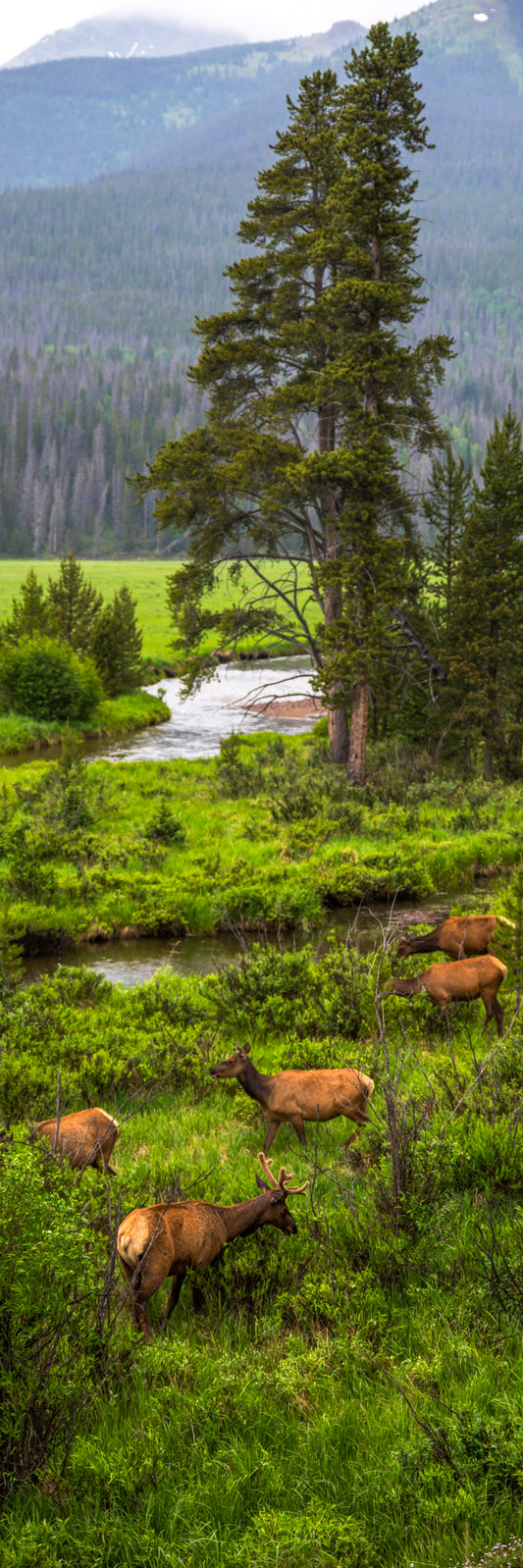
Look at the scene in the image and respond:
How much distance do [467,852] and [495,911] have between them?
19.1ft

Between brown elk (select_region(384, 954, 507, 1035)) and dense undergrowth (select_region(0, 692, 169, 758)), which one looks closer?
brown elk (select_region(384, 954, 507, 1035))

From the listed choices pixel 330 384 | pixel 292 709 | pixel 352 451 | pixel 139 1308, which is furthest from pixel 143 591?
pixel 139 1308

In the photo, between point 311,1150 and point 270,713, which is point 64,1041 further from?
point 270,713

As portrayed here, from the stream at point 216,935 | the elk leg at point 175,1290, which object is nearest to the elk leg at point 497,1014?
the stream at point 216,935

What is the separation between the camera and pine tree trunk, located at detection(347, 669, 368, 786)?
20.7m

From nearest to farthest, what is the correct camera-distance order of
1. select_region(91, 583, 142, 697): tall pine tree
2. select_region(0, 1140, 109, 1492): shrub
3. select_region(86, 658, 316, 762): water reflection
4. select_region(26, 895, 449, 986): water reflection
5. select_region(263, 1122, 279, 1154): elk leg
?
select_region(0, 1140, 109, 1492): shrub → select_region(263, 1122, 279, 1154): elk leg → select_region(26, 895, 449, 986): water reflection → select_region(86, 658, 316, 762): water reflection → select_region(91, 583, 142, 697): tall pine tree

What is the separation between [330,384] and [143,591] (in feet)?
210

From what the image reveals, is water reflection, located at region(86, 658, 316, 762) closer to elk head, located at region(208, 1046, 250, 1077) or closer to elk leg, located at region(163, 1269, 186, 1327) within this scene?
elk head, located at region(208, 1046, 250, 1077)

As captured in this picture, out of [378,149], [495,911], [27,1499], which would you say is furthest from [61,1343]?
[378,149]

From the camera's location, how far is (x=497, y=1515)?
306 cm

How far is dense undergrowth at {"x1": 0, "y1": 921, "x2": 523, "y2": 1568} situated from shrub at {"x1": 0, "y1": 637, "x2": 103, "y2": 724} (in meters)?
29.3

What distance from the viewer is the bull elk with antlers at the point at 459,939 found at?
31.8 ft

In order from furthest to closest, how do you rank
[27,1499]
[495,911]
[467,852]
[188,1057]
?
[467,852], [495,911], [188,1057], [27,1499]

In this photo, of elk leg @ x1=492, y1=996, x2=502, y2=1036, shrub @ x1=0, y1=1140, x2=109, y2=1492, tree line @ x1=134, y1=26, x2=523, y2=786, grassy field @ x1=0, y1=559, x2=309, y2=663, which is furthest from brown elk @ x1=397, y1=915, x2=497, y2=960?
grassy field @ x1=0, y1=559, x2=309, y2=663
